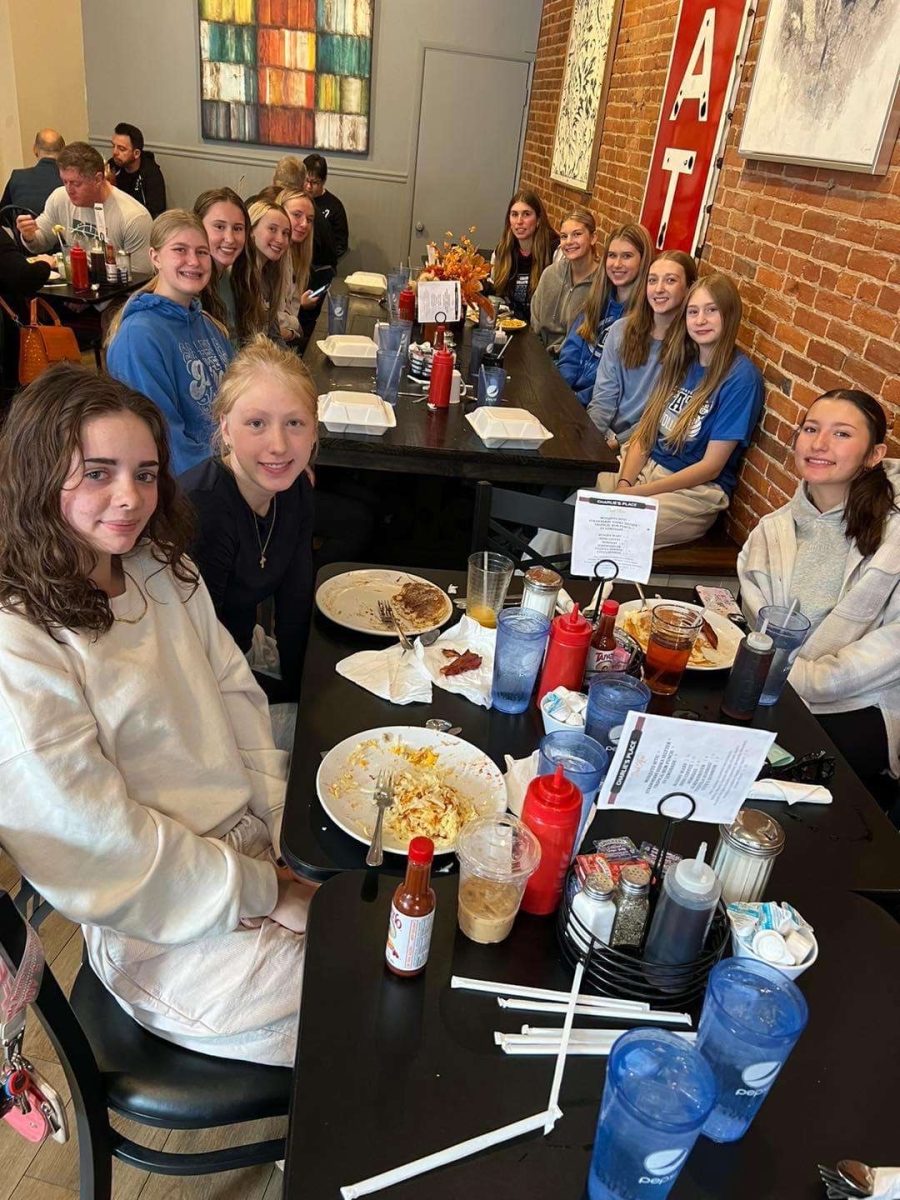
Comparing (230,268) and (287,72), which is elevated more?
Answer: (287,72)

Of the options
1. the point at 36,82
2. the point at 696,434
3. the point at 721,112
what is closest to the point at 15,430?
the point at 696,434

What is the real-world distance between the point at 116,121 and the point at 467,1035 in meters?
7.96

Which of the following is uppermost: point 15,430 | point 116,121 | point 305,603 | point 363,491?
point 116,121

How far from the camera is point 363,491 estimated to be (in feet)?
10.9

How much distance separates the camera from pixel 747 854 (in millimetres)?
1068

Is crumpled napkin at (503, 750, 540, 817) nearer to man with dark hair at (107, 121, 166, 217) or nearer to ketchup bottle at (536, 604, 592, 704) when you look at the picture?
ketchup bottle at (536, 604, 592, 704)

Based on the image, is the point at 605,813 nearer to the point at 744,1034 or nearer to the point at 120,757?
the point at 744,1034

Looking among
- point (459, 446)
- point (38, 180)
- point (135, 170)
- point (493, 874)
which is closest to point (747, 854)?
point (493, 874)

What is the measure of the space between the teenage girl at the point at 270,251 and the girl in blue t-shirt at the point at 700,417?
1762mm

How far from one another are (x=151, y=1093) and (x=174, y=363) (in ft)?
6.81

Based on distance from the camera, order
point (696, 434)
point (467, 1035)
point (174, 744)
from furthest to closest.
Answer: point (696, 434) → point (174, 744) → point (467, 1035)

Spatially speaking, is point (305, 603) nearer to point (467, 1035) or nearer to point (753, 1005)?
point (467, 1035)

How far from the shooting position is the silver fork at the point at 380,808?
3.74 ft

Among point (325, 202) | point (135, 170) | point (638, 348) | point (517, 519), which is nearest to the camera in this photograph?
point (517, 519)
